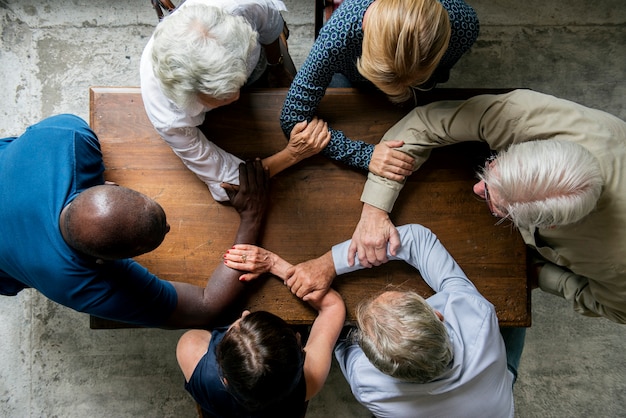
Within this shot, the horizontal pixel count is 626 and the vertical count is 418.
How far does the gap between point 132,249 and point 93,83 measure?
70.7 inches

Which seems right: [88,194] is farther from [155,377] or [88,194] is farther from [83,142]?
[155,377]

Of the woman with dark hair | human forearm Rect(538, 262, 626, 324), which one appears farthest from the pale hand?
human forearm Rect(538, 262, 626, 324)

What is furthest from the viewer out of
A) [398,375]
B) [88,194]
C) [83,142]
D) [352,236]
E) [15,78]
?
[15,78]

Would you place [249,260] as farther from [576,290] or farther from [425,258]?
[576,290]

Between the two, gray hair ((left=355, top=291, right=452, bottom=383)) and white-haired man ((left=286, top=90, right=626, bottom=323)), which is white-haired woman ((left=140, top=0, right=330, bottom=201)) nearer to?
white-haired man ((left=286, top=90, right=626, bottom=323))

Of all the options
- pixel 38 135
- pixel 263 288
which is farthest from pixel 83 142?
pixel 263 288

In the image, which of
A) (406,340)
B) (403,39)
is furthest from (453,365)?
(403,39)

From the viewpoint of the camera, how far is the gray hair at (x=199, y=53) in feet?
5.02

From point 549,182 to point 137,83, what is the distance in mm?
2409

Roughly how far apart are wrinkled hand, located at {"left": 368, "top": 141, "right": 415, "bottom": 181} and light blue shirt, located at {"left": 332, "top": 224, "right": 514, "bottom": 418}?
24cm

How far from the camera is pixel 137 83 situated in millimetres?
2830

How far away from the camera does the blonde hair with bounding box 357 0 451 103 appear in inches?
57.2

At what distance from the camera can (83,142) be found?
1.80 metres

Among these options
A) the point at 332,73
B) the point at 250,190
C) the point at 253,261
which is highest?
the point at 332,73
